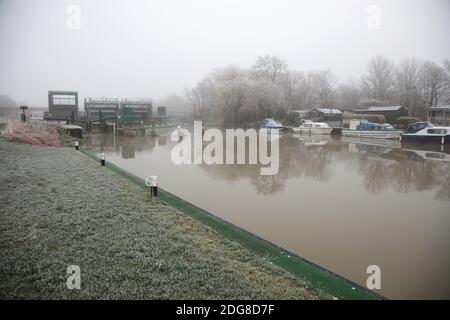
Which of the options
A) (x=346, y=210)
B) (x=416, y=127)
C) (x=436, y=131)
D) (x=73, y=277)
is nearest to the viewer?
(x=73, y=277)

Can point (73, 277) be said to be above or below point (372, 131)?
below

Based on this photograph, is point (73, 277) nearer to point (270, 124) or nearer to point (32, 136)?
point (32, 136)

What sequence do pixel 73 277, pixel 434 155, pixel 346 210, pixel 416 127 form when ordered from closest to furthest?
pixel 73 277 → pixel 346 210 → pixel 434 155 → pixel 416 127

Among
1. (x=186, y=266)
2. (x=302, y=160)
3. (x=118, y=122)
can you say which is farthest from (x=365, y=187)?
(x=118, y=122)

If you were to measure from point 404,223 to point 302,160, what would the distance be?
7056 mm

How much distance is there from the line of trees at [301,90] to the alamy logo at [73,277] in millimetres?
28101

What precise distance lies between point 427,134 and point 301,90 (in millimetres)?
26876

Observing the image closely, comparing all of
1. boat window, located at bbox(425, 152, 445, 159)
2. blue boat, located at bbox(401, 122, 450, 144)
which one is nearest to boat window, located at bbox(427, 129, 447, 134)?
blue boat, located at bbox(401, 122, 450, 144)

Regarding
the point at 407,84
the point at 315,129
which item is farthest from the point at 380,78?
the point at 315,129

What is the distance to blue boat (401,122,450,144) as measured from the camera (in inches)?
679

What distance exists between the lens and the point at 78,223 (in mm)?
4035

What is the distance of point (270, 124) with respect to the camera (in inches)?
1133

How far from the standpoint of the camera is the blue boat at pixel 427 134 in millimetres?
17250

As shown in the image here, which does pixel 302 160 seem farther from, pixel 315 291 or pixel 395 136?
pixel 395 136
